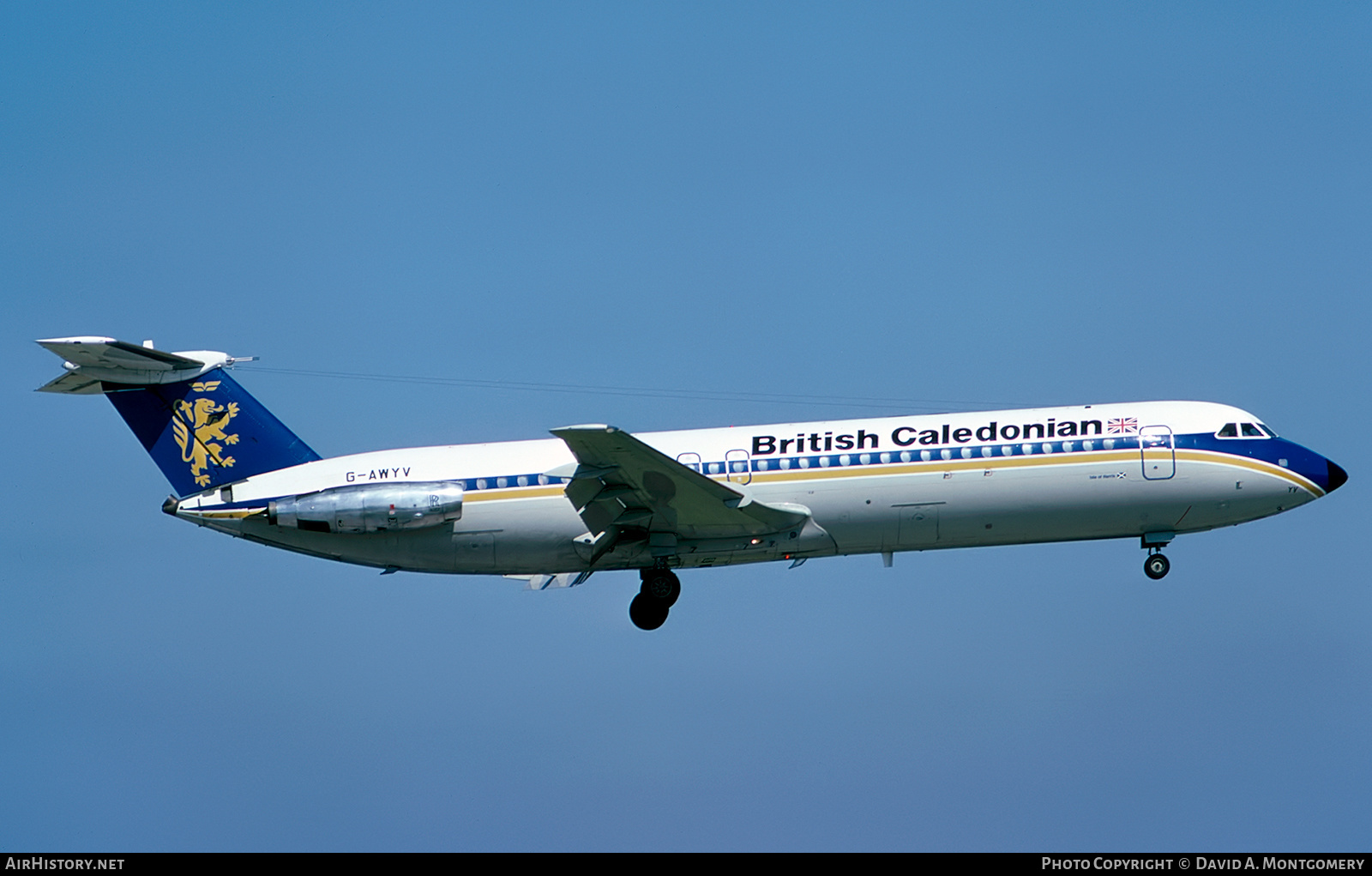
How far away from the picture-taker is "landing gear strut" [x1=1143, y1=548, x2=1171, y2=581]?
45.6 metres

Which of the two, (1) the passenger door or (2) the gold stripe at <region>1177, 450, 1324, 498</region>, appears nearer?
(1) the passenger door

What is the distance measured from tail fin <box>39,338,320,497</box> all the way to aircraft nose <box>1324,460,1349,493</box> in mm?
25628

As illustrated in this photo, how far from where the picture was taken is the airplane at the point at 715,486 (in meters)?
44.1

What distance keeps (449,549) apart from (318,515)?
129 inches

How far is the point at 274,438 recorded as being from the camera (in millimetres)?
46250

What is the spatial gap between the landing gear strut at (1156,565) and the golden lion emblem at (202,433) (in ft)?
75.8

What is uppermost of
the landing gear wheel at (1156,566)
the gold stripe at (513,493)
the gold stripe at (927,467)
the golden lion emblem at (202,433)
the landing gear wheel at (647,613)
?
the golden lion emblem at (202,433)

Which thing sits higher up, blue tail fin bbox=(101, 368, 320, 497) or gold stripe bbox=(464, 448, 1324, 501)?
blue tail fin bbox=(101, 368, 320, 497)

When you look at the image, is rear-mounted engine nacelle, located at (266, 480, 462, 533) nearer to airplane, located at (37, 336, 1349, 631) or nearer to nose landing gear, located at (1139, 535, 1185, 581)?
airplane, located at (37, 336, 1349, 631)

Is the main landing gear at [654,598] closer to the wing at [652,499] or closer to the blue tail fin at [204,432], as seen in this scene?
the wing at [652,499]

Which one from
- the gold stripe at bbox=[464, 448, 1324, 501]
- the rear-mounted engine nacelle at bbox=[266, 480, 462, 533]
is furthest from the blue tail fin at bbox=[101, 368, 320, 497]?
the gold stripe at bbox=[464, 448, 1324, 501]

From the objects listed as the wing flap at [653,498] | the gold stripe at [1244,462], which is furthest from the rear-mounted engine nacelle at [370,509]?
the gold stripe at [1244,462]

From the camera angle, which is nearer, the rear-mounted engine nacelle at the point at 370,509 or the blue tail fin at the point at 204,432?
the rear-mounted engine nacelle at the point at 370,509
